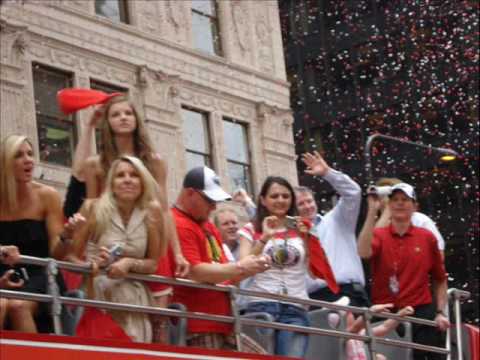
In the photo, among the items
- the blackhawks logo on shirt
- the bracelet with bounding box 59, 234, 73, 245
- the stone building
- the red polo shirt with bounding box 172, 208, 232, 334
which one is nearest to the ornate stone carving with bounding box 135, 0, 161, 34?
the stone building

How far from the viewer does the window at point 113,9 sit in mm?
26384

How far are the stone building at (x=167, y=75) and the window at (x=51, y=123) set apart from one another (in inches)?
0.8

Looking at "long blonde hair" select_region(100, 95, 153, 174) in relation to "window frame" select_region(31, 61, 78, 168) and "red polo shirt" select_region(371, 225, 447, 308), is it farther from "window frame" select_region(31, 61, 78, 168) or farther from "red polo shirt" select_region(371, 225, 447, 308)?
"window frame" select_region(31, 61, 78, 168)

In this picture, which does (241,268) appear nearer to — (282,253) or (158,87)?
(282,253)

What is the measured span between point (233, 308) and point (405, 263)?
2.29 meters

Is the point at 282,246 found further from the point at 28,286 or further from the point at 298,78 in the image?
the point at 298,78

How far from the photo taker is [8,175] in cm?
845

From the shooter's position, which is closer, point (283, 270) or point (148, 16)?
point (283, 270)

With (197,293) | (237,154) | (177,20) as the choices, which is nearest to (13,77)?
(177,20)

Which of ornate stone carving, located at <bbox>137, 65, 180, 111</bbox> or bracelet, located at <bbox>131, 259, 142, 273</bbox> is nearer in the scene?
bracelet, located at <bbox>131, 259, 142, 273</bbox>

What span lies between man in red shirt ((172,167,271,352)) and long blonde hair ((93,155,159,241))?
0.42 m

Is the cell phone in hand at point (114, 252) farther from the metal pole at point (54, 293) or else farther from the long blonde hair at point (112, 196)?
the metal pole at point (54, 293)

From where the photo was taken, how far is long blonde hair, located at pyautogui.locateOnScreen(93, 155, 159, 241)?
845 centimetres

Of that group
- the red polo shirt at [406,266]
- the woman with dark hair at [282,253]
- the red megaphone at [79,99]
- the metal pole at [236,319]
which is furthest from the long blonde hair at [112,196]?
the red polo shirt at [406,266]
